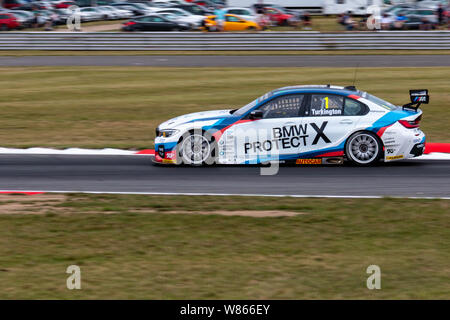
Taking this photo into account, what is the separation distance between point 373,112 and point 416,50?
21.4 meters

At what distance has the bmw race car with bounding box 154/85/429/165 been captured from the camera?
11.7m

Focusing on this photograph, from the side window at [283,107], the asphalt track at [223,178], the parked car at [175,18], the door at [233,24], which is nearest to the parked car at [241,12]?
the door at [233,24]

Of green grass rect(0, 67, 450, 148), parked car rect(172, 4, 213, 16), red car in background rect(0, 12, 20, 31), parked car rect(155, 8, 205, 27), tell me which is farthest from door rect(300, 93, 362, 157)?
red car in background rect(0, 12, 20, 31)

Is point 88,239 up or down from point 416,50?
down

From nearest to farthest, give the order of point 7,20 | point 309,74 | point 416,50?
point 309,74 → point 416,50 → point 7,20

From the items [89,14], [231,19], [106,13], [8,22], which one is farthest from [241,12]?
[89,14]

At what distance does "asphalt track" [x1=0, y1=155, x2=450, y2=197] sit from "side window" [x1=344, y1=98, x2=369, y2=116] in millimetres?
936

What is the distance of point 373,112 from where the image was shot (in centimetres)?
1178

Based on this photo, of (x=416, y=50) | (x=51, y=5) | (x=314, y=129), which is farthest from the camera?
(x=51, y=5)

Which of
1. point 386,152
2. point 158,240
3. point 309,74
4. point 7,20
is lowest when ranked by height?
point 158,240

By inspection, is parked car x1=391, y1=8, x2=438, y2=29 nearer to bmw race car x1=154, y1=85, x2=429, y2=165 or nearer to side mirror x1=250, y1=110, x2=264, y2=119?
bmw race car x1=154, y1=85, x2=429, y2=165

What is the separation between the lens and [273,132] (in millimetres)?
11719

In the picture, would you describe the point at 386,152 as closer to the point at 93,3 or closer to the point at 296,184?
the point at 296,184

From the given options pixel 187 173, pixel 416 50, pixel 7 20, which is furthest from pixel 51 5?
pixel 187 173
